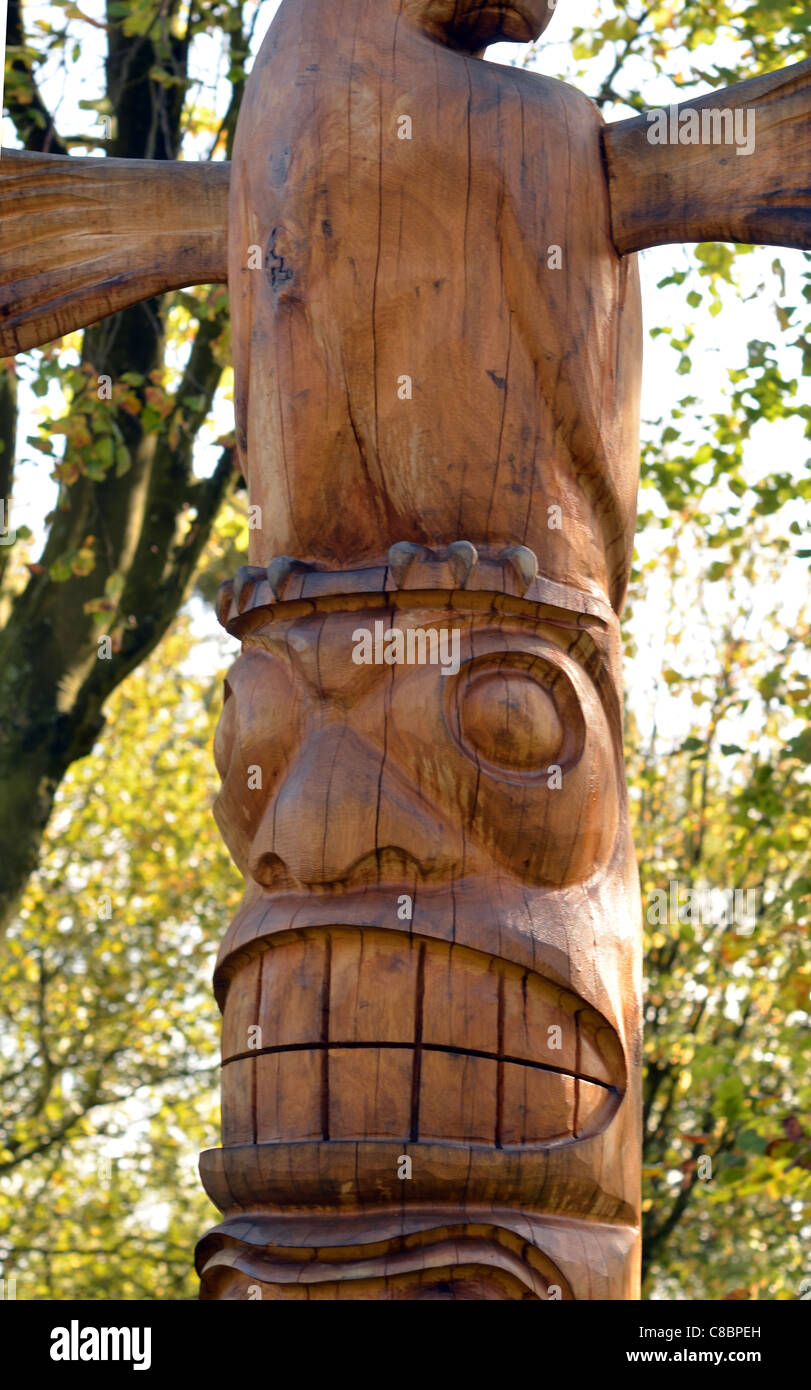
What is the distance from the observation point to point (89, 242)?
4.12 metres

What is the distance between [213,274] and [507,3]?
Result: 0.99 m

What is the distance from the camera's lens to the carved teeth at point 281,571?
3199 millimetres

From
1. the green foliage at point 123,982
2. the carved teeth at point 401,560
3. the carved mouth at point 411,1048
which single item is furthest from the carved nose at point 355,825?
the green foliage at point 123,982

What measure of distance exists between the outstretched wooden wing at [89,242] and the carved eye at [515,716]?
1.58 metres

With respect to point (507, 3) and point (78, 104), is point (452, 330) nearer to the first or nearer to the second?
point (507, 3)

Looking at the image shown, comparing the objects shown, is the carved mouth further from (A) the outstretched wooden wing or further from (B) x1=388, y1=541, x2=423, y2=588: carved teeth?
(A) the outstretched wooden wing

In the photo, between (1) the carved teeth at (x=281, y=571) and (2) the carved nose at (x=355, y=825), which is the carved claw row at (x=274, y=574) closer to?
(1) the carved teeth at (x=281, y=571)

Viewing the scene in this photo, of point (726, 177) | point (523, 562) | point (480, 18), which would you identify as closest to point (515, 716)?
point (523, 562)

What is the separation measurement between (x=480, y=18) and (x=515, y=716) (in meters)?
1.75

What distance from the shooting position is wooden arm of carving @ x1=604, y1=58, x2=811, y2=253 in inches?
134

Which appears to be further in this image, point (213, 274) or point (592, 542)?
point (213, 274)

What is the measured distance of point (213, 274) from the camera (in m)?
4.09

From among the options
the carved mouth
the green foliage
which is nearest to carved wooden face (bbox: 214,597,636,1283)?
the carved mouth
